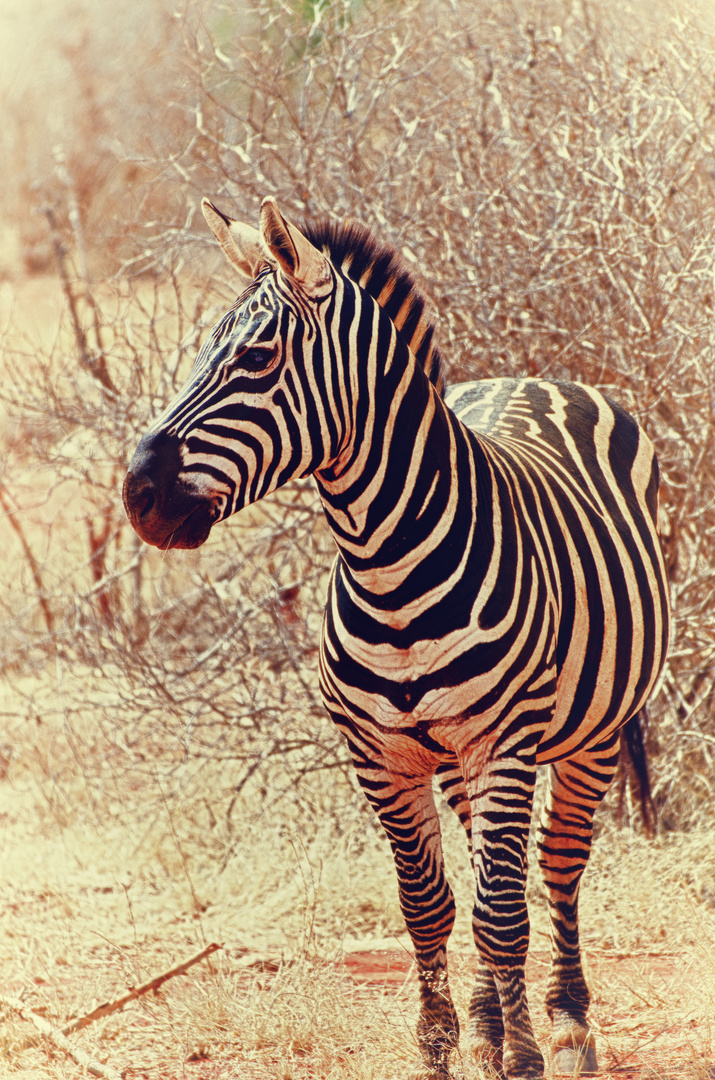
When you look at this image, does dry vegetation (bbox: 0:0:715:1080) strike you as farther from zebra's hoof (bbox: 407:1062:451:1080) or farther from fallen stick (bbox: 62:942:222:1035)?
zebra's hoof (bbox: 407:1062:451:1080)

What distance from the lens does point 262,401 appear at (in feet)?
7.77

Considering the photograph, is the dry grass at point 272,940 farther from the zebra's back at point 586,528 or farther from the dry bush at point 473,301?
the zebra's back at point 586,528

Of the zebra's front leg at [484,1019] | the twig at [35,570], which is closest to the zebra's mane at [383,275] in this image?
the zebra's front leg at [484,1019]

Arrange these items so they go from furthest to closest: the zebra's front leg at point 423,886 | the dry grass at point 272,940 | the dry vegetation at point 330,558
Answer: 1. the dry vegetation at point 330,558
2. the dry grass at point 272,940
3. the zebra's front leg at point 423,886

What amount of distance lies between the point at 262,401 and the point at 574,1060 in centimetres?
213

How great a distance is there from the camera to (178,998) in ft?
11.9

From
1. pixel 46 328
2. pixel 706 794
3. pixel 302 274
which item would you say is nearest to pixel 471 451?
pixel 302 274

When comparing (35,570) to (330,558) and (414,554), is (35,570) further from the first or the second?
(414,554)

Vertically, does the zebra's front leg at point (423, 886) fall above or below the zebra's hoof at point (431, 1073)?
above

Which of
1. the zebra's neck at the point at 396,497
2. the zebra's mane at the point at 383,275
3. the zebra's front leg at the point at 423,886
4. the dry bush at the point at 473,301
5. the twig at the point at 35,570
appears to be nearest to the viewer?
the zebra's neck at the point at 396,497

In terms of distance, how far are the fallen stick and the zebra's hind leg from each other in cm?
115

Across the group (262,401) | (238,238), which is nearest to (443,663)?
(262,401)

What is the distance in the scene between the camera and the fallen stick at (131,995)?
3.36 metres

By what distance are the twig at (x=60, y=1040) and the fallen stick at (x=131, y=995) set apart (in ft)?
0.23
